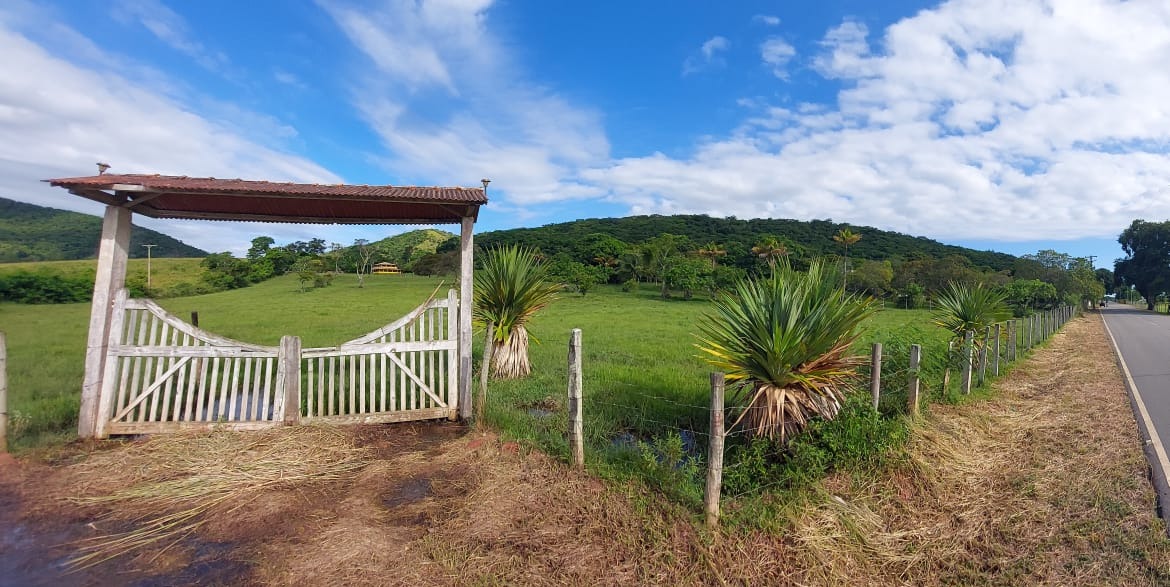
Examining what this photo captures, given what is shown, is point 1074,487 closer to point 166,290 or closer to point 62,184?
point 62,184

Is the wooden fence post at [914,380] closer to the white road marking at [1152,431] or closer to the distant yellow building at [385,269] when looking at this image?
the white road marking at [1152,431]

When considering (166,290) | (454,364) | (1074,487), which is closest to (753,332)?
(1074,487)

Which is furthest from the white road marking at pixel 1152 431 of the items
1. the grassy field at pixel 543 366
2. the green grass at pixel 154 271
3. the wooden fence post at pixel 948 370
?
the green grass at pixel 154 271

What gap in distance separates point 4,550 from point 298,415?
2397mm

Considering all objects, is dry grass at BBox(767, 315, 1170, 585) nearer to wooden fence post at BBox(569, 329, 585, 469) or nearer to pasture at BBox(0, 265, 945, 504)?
pasture at BBox(0, 265, 945, 504)

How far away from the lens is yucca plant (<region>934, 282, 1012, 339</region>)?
29.1 ft

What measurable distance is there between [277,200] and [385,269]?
174 feet

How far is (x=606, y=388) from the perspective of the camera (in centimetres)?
786

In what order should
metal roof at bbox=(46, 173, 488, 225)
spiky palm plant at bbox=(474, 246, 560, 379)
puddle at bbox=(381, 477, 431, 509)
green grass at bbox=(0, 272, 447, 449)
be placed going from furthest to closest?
spiky palm plant at bbox=(474, 246, 560, 379) < green grass at bbox=(0, 272, 447, 449) < metal roof at bbox=(46, 173, 488, 225) < puddle at bbox=(381, 477, 431, 509)

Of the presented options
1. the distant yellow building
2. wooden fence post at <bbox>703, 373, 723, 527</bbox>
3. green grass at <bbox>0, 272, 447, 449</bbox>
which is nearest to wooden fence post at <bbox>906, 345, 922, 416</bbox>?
wooden fence post at <bbox>703, 373, 723, 527</bbox>

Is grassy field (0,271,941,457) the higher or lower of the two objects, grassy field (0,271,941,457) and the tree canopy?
the lower

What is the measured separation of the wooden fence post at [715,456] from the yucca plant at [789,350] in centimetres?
84

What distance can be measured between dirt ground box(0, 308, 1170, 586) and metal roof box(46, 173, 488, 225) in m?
2.71

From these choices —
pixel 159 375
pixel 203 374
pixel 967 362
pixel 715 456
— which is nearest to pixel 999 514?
pixel 715 456
